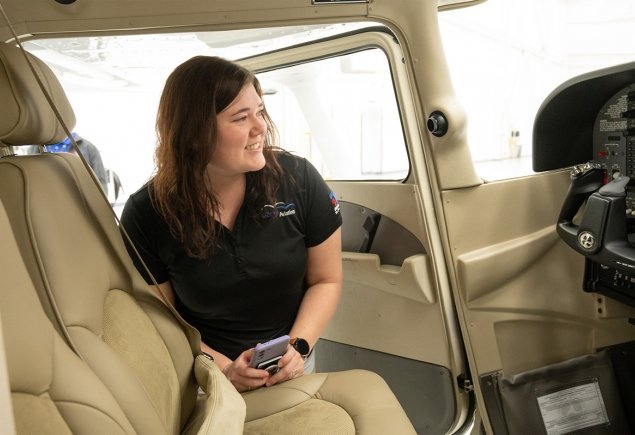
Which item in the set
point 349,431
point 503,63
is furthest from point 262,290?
point 503,63

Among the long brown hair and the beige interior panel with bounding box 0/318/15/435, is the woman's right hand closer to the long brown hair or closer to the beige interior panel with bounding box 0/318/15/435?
the long brown hair

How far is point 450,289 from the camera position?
2.00 m

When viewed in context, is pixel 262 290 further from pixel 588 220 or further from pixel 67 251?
pixel 588 220

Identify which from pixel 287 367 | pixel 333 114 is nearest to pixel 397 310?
pixel 287 367

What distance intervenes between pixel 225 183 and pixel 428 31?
34.0 inches

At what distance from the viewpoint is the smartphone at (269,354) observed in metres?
1.47

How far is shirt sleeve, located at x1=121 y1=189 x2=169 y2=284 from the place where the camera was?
1.62 m

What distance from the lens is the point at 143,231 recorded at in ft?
5.32

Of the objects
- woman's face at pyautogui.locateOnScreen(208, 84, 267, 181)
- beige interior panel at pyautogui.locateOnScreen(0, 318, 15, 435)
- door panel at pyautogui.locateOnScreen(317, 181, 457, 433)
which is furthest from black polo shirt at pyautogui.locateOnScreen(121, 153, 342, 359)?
beige interior panel at pyautogui.locateOnScreen(0, 318, 15, 435)

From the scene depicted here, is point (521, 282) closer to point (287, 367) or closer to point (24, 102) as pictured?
point (287, 367)

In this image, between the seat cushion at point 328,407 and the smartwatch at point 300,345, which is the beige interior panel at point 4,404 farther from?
the smartwatch at point 300,345

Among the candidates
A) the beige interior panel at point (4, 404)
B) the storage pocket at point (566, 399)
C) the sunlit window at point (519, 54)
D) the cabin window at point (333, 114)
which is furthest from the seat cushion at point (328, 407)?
the sunlit window at point (519, 54)

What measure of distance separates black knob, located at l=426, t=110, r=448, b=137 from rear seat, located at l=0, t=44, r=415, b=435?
2.86 ft

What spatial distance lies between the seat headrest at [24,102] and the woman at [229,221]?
1.26 ft
